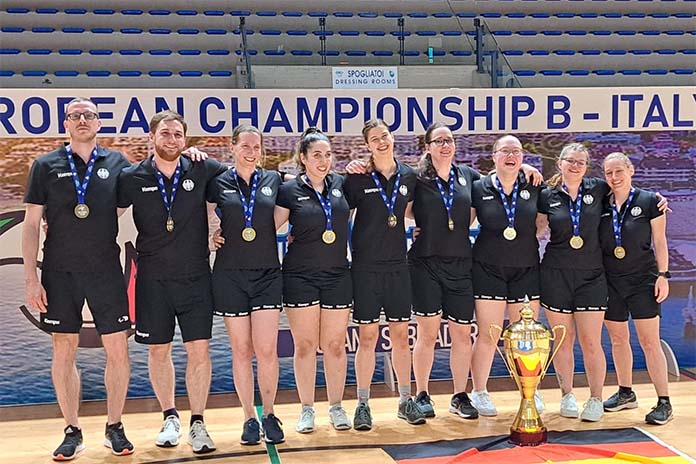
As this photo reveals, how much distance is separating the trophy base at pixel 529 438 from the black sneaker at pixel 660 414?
0.73 metres

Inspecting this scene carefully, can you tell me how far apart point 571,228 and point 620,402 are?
108cm

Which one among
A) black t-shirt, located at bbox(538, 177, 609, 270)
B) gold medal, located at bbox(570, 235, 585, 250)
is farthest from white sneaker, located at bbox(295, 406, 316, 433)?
gold medal, located at bbox(570, 235, 585, 250)

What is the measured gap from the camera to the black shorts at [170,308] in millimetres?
3857

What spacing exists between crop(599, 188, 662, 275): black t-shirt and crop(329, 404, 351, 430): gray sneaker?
5.40 feet

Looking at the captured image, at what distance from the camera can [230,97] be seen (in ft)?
16.3

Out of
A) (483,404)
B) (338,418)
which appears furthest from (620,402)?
(338,418)

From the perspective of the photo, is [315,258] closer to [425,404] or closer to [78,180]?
[425,404]

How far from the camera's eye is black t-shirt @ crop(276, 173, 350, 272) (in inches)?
157

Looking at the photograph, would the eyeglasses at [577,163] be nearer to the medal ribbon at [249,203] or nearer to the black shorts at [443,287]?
the black shorts at [443,287]

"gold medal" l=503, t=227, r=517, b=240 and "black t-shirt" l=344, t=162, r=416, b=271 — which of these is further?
"gold medal" l=503, t=227, r=517, b=240

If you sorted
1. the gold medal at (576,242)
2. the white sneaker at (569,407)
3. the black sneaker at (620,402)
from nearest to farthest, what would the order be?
the gold medal at (576,242) → the white sneaker at (569,407) → the black sneaker at (620,402)

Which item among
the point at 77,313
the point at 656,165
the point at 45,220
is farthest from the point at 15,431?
the point at 656,165

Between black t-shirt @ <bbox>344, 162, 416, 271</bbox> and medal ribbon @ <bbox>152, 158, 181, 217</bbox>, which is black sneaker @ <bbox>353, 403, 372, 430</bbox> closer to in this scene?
black t-shirt @ <bbox>344, 162, 416, 271</bbox>

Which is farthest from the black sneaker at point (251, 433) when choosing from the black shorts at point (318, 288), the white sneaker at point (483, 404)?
the white sneaker at point (483, 404)
